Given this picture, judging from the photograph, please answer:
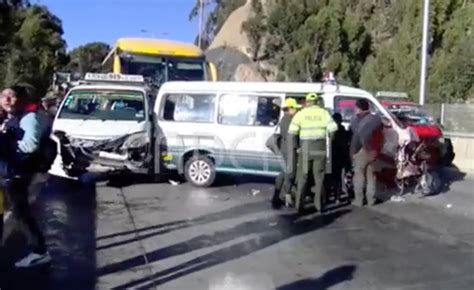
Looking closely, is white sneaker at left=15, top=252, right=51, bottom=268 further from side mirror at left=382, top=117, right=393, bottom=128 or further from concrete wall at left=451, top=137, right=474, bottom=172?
concrete wall at left=451, top=137, right=474, bottom=172

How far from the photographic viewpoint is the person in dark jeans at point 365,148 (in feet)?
44.1

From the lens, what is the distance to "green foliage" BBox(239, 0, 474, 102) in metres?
32.2

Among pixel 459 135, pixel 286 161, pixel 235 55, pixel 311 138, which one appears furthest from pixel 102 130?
pixel 235 55

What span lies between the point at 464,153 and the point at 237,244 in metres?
13.6

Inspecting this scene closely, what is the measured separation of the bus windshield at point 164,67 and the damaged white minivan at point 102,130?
20.2 ft

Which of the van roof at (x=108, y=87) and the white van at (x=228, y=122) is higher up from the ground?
the van roof at (x=108, y=87)

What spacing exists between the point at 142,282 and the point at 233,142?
761 centimetres


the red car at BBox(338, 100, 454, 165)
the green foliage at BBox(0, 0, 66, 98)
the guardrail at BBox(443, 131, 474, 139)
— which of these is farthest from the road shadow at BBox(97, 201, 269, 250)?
the green foliage at BBox(0, 0, 66, 98)

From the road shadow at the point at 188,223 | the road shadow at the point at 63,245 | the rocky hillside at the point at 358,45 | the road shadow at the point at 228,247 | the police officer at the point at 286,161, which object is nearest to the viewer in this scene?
the road shadow at the point at 63,245

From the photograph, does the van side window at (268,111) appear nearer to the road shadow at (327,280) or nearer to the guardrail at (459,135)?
the road shadow at (327,280)

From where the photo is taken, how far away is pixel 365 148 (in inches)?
532

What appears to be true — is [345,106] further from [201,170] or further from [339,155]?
[201,170]

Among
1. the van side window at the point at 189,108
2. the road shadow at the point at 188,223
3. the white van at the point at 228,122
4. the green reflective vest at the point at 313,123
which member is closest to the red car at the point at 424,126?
the white van at the point at 228,122

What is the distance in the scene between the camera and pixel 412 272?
8.68m
